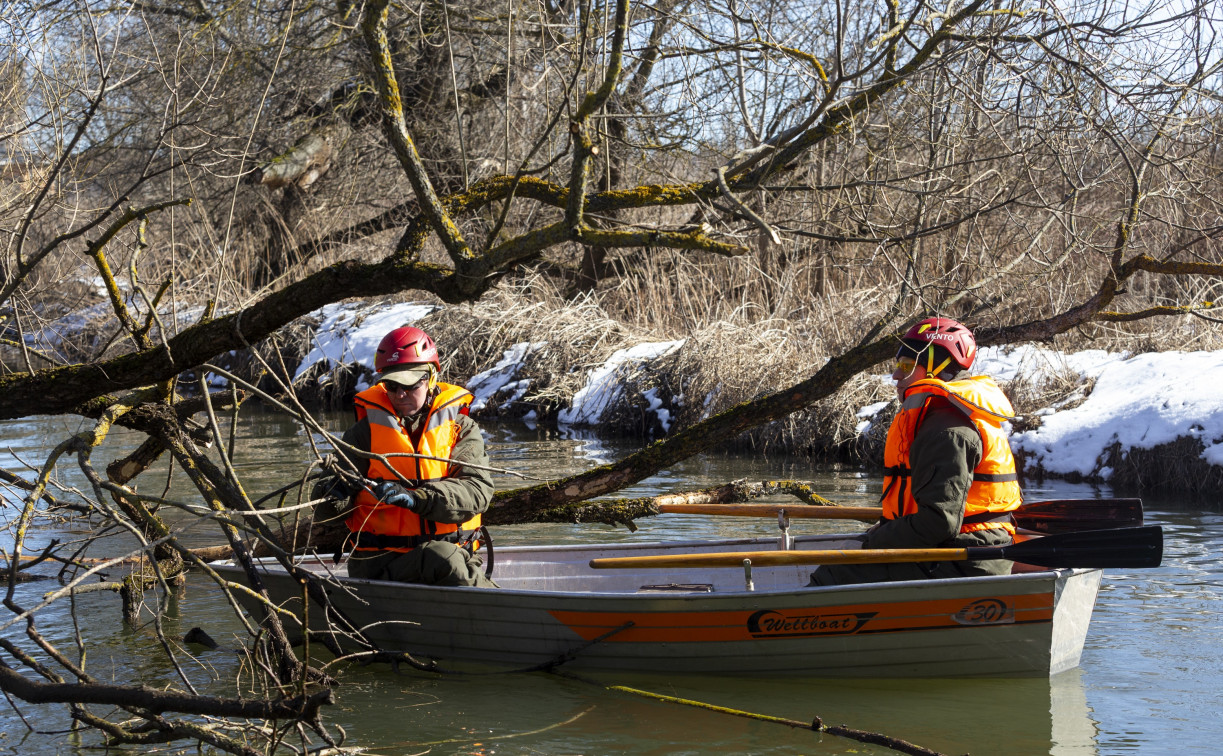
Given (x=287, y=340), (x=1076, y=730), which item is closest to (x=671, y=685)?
(x=1076, y=730)

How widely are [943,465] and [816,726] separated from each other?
116 cm

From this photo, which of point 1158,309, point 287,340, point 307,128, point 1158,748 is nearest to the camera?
point 1158,748

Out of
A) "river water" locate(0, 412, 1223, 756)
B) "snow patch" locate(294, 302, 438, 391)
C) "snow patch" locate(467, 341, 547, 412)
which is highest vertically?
"snow patch" locate(294, 302, 438, 391)

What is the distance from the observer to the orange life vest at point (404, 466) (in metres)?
4.64

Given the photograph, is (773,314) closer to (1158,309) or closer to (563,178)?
(563,178)

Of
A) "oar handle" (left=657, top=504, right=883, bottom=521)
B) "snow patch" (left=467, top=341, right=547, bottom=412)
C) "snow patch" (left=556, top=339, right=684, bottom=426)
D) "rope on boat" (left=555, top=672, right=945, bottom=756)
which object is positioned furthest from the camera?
"snow patch" (left=467, top=341, right=547, bottom=412)

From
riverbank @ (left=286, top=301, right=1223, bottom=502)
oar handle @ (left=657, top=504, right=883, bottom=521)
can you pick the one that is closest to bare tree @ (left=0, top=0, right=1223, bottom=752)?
oar handle @ (left=657, top=504, right=883, bottom=521)

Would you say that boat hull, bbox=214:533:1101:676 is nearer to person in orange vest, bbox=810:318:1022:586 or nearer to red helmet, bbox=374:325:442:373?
person in orange vest, bbox=810:318:1022:586

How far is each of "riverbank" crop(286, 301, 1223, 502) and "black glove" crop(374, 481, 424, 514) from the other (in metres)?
6.81

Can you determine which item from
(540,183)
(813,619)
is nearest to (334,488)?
(540,183)

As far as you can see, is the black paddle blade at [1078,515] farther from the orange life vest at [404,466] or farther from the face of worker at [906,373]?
the orange life vest at [404,466]

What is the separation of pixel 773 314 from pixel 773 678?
25.6 ft

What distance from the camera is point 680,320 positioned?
1371 cm

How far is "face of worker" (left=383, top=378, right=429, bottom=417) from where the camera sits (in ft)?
15.2
